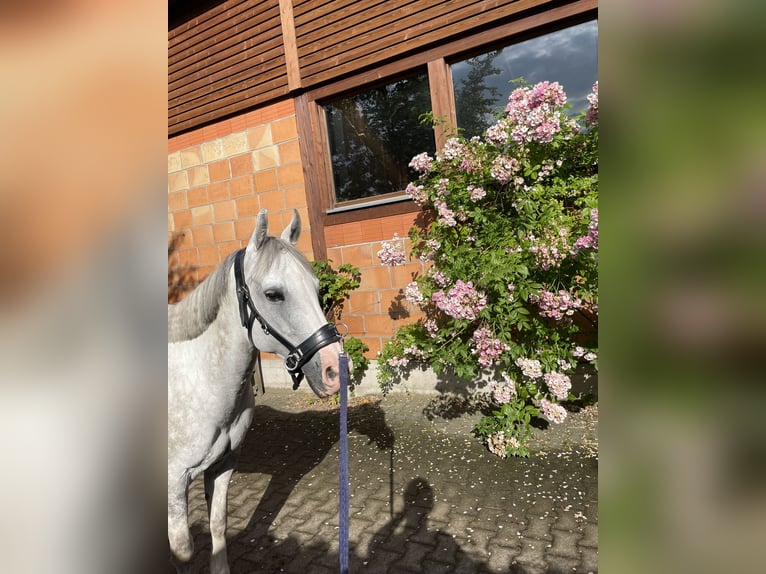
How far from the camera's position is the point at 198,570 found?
267 centimetres

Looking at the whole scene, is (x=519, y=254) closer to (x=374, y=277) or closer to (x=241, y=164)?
(x=374, y=277)

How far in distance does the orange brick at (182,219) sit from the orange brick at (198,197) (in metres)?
0.17

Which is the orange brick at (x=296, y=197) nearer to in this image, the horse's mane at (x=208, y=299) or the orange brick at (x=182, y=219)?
the orange brick at (x=182, y=219)

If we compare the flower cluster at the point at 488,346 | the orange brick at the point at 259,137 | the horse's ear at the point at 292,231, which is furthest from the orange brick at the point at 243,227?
the horse's ear at the point at 292,231

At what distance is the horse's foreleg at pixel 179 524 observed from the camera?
201 cm

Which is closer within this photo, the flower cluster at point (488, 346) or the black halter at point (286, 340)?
Answer: the black halter at point (286, 340)

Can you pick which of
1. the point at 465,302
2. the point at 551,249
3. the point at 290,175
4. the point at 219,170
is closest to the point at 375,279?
the point at 290,175

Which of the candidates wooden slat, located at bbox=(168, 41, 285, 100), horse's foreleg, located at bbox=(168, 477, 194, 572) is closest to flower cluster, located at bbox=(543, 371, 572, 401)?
horse's foreleg, located at bbox=(168, 477, 194, 572)

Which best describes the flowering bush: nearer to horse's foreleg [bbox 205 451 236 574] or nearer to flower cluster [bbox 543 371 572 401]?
flower cluster [bbox 543 371 572 401]

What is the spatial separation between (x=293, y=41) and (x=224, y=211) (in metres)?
2.43

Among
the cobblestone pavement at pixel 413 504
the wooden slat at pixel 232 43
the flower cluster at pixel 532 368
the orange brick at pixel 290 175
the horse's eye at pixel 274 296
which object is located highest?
the wooden slat at pixel 232 43

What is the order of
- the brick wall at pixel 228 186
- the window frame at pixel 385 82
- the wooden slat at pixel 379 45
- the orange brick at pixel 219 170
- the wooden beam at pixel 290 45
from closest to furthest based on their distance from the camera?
1. the window frame at pixel 385 82
2. the wooden slat at pixel 379 45
3. the wooden beam at pixel 290 45
4. the brick wall at pixel 228 186
5. the orange brick at pixel 219 170
